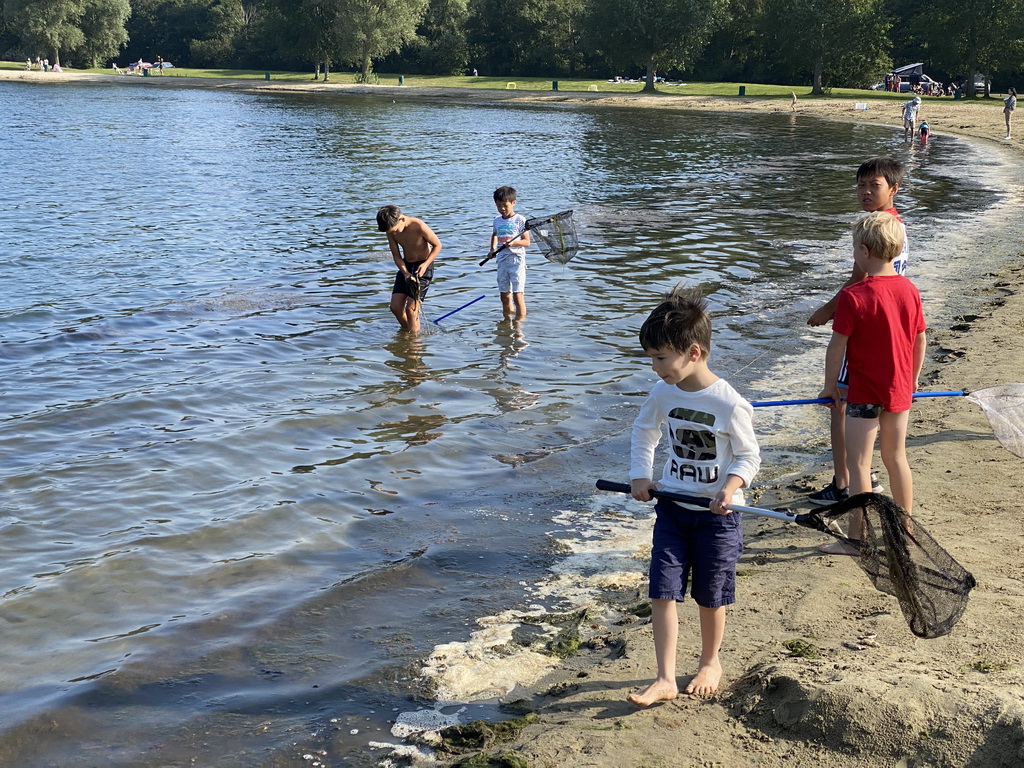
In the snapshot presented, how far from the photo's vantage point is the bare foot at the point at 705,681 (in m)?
4.35

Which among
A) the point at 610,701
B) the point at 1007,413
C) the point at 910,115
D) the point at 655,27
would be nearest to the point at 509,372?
the point at 1007,413

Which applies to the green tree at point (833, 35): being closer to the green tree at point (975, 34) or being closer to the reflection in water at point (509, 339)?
the green tree at point (975, 34)

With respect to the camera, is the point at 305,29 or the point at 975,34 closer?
the point at 975,34

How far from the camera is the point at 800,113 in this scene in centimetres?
6003

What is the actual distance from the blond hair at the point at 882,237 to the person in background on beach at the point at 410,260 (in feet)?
24.0

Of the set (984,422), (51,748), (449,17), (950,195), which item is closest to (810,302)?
(984,422)

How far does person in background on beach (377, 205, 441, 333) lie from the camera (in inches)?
482

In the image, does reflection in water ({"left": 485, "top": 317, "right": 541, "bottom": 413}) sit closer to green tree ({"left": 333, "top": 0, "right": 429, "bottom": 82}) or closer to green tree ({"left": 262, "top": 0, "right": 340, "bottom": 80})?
green tree ({"left": 333, "top": 0, "right": 429, "bottom": 82})

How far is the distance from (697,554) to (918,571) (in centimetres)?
94

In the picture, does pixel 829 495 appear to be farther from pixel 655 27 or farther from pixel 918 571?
pixel 655 27

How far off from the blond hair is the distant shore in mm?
34436

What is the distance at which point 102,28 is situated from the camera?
3775 inches

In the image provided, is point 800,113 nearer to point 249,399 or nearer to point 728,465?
point 249,399

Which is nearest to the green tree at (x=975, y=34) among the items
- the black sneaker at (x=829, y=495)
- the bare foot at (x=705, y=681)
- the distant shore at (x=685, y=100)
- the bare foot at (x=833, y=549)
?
the distant shore at (x=685, y=100)
